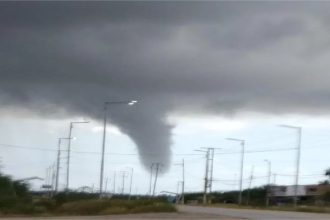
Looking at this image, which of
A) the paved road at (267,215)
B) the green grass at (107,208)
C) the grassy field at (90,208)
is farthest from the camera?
the green grass at (107,208)

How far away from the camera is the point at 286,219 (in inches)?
1982

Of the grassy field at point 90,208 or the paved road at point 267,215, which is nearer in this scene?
the paved road at point 267,215

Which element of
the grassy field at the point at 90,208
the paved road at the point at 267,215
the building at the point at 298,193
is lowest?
the building at the point at 298,193

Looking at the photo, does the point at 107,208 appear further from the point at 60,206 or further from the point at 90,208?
the point at 60,206

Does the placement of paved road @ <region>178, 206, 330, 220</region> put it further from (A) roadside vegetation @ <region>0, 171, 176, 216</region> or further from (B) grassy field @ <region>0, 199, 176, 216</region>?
(A) roadside vegetation @ <region>0, 171, 176, 216</region>

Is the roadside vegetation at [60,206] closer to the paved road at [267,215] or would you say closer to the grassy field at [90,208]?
the grassy field at [90,208]

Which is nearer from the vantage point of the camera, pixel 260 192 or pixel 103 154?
pixel 103 154

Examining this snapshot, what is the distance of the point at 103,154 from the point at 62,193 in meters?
15.1

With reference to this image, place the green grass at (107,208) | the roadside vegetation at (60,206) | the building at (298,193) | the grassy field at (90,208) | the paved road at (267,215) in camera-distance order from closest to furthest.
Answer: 1. the paved road at (267,215)
2. the grassy field at (90,208)
3. the roadside vegetation at (60,206)
4. the green grass at (107,208)
5. the building at (298,193)

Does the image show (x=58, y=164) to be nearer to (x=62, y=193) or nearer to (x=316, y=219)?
(x=62, y=193)

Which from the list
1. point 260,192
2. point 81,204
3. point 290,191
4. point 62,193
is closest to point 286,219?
point 81,204

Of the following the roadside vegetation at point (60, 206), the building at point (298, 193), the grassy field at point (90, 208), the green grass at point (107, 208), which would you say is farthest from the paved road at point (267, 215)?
the building at point (298, 193)

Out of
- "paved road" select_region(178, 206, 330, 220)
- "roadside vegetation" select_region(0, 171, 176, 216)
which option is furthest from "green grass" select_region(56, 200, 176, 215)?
"paved road" select_region(178, 206, 330, 220)

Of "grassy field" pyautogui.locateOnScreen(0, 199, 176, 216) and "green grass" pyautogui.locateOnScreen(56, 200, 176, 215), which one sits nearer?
"grassy field" pyautogui.locateOnScreen(0, 199, 176, 216)
